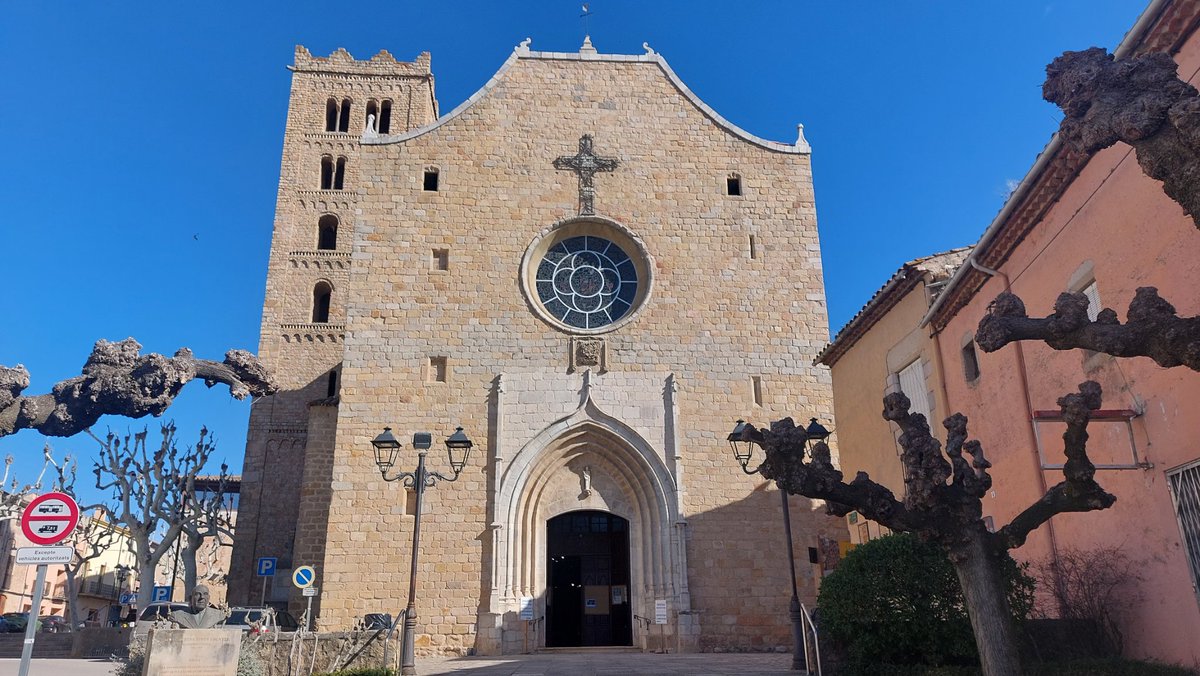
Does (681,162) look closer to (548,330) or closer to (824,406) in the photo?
(548,330)

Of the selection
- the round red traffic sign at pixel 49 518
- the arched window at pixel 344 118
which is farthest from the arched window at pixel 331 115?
the round red traffic sign at pixel 49 518

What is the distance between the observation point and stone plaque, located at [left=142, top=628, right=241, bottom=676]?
8391 millimetres

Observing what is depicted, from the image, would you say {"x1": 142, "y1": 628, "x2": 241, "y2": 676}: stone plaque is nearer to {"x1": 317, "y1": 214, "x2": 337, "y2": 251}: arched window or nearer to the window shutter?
the window shutter

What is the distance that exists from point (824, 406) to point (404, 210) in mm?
9921

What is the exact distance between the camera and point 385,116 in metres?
Answer: 30.1

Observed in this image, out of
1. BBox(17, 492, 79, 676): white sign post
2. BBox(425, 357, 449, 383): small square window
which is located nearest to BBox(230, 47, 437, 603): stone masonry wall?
BBox(425, 357, 449, 383): small square window

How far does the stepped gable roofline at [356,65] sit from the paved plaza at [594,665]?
21.7 meters

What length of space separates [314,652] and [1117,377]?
32.7ft

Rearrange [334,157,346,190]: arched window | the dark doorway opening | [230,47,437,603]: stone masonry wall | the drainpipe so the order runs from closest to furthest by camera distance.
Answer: the drainpipe, the dark doorway opening, [230,47,437,603]: stone masonry wall, [334,157,346,190]: arched window

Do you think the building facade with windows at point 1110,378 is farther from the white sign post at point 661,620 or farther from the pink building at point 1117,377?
the white sign post at point 661,620

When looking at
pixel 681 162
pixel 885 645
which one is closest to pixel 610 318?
pixel 681 162

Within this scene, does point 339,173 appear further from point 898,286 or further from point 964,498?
point 964,498

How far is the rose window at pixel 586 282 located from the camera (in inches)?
709

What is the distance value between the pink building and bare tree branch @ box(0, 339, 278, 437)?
36.6 feet
